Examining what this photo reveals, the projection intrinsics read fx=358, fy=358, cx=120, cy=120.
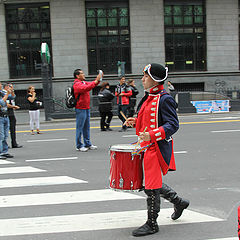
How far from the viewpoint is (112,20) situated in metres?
27.0

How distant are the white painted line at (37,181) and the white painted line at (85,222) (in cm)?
170

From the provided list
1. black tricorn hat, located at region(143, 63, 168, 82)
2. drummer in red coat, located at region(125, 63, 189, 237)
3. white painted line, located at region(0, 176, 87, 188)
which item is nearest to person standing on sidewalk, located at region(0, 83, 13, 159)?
white painted line, located at region(0, 176, 87, 188)

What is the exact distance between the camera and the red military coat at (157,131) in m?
3.87

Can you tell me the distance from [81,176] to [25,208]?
6.00 ft

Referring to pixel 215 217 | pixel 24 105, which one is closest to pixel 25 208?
pixel 215 217

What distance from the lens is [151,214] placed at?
13.1 feet

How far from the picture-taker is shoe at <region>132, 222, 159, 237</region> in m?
4.02

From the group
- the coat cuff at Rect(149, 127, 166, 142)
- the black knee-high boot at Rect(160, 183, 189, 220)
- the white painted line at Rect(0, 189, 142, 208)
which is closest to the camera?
the coat cuff at Rect(149, 127, 166, 142)

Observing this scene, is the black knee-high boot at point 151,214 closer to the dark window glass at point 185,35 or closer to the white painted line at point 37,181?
the white painted line at point 37,181

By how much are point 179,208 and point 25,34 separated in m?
24.6

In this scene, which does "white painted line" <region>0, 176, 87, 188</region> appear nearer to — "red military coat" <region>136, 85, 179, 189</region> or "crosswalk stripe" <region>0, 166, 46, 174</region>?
"crosswalk stripe" <region>0, 166, 46, 174</region>

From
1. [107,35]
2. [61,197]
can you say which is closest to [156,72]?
[61,197]

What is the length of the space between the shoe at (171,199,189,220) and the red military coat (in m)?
0.48

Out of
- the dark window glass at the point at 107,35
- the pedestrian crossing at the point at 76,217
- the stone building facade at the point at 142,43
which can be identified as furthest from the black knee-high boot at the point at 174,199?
the dark window glass at the point at 107,35
